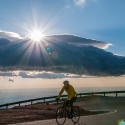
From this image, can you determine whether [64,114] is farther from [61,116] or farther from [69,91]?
[69,91]

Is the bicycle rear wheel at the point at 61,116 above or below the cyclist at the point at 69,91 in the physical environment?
below

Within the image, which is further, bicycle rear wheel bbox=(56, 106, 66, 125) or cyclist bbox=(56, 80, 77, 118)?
cyclist bbox=(56, 80, 77, 118)

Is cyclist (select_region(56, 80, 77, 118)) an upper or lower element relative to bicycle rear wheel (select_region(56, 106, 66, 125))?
upper

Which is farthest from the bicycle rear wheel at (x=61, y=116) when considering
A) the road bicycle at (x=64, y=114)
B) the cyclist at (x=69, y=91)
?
the cyclist at (x=69, y=91)

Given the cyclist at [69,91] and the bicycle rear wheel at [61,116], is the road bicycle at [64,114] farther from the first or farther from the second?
the cyclist at [69,91]

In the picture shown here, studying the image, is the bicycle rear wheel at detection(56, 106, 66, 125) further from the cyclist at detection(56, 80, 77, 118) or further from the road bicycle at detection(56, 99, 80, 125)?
the cyclist at detection(56, 80, 77, 118)

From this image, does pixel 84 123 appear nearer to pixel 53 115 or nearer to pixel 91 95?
pixel 53 115

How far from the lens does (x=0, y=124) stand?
16156 millimetres

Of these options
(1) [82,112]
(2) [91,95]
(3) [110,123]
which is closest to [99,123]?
(3) [110,123]

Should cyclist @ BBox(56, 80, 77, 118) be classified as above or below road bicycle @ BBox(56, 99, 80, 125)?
above

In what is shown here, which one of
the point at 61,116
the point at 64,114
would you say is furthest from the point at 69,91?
the point at 61,116

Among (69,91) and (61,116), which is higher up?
(69,91)

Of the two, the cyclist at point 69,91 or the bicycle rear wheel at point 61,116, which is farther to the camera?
the cyclist at point 69,91

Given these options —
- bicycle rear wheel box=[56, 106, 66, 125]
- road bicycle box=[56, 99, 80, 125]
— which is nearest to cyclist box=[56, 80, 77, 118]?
road bicycle box=[56, 99, 80, 125]
